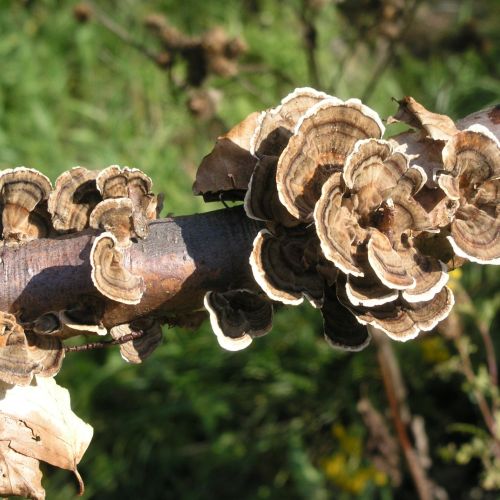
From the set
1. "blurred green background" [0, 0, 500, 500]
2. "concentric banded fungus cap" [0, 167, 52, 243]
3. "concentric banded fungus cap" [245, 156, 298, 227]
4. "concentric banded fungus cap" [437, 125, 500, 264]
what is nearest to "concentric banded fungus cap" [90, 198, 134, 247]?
"concentric banded fungus cap" [0, 167, 52, 243]

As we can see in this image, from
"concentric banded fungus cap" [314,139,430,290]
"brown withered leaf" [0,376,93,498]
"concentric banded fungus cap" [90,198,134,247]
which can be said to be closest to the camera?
"concentric banded fungus cap" [314,139,430,290]

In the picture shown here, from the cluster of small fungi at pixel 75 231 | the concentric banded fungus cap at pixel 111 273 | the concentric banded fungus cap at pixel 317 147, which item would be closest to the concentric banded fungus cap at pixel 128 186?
the cluster of small fungi at pixel 75 231

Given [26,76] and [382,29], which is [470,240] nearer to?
[382,29]

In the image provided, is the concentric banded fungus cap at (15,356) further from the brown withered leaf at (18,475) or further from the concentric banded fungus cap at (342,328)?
the concentric banded fungus cap at (342,328)

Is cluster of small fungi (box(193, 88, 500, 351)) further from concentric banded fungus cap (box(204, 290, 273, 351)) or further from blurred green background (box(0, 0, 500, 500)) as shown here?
blurred green background (box(0, 0, 500, 500))

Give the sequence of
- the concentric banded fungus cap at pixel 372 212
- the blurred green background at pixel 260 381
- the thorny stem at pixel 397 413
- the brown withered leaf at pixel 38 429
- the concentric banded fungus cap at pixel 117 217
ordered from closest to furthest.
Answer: the concentric banded fungus cap at pixel 372 212 → the concentric banded fungus cap at pixel 117 217 → the brown withered leaf at pixel 38 429 → the thorny stem at pixel 397 413 → the blurred green background at pixel 260 381

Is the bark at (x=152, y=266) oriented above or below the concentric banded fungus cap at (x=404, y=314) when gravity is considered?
above
